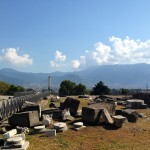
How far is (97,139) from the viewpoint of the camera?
18234mm

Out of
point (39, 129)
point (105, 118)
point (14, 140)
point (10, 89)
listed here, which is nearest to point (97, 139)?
point (39, 129)

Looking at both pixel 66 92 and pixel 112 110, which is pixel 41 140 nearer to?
pixel 112 110

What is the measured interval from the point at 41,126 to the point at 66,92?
2480 inches

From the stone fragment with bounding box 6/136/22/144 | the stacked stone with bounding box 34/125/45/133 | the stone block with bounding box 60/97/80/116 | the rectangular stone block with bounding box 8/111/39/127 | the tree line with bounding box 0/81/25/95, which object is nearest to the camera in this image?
the stone fragment with bounding box 6/136/22/144

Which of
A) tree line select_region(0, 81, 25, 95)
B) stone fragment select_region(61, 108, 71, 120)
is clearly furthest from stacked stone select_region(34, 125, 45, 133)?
tree line select_region(0, 81, 25, 95)

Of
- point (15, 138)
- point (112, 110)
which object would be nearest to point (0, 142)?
point (15, 138)

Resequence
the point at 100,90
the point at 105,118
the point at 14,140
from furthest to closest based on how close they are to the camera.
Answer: the point at 100,90 < the point at 105,118 < the point at 14,140

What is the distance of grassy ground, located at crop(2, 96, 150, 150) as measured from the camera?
54.3 feet

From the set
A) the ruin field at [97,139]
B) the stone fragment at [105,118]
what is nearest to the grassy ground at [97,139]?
the ruin field at [97,139]

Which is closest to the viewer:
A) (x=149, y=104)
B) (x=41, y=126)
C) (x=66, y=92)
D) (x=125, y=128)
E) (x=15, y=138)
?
(x=15, y=138)

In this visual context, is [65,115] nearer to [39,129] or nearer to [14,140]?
[39,129]

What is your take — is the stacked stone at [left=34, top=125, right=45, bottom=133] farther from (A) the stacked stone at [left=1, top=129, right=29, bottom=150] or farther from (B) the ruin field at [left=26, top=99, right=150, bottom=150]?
(A) the stacked stone at [left=1, top=129, right=29, bottom=150]

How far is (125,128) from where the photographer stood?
21.3 metres

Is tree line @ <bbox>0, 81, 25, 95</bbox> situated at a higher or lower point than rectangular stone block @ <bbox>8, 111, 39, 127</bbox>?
higher
